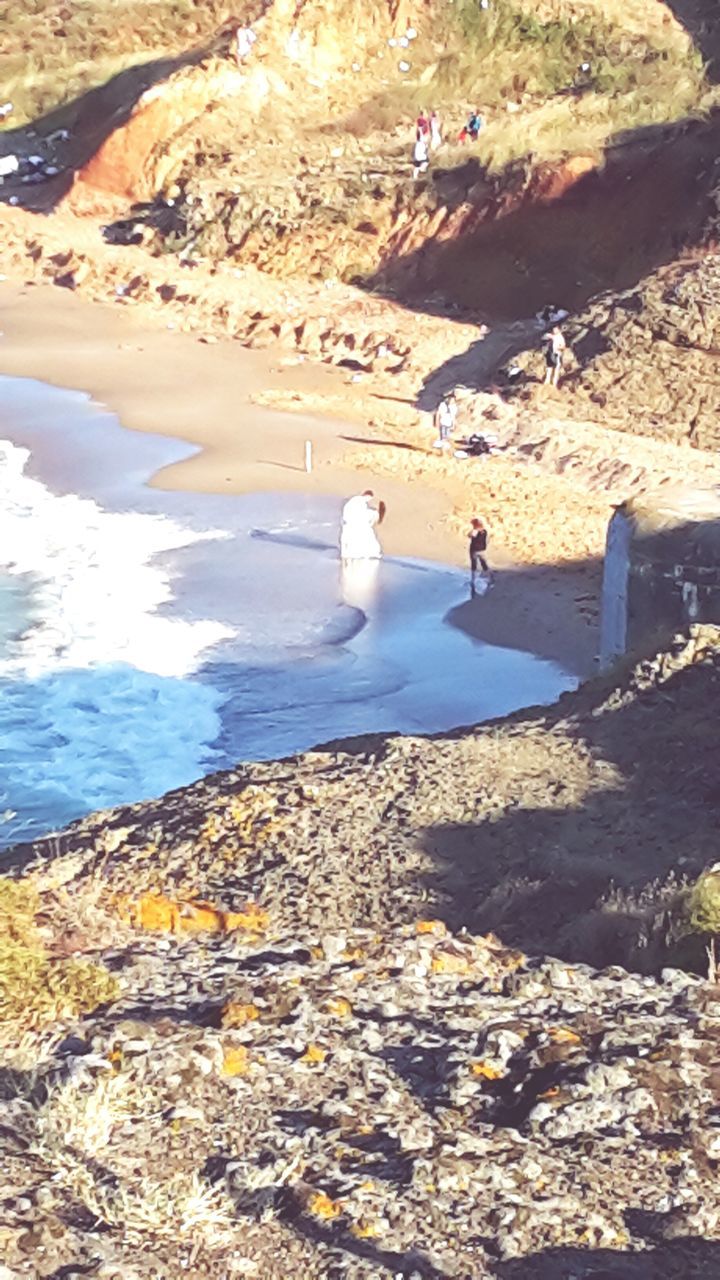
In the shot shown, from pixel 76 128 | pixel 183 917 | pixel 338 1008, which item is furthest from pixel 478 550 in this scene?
pixel 76 128

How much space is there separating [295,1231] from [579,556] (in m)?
17.4

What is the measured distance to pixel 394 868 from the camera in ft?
31.9

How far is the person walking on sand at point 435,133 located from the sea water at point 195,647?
51.7ft

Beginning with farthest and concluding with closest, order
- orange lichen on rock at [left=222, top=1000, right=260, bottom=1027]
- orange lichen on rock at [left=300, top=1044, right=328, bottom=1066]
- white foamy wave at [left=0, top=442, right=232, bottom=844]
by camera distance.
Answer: white foamy wave at [left=0, top=442, right=232, bottom=844] → orange lichen on rock at [left=222, top=1000, right=260, bottom=1027] → orange lichen on rock at [left=300, top=1044, right=328, bottom=1066]

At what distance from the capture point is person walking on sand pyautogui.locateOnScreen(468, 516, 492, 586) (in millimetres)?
20516

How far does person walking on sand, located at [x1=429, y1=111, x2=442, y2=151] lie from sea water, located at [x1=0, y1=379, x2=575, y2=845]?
15761 mm

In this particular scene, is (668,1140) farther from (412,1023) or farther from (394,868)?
(394,868)

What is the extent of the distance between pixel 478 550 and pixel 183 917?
1270cm

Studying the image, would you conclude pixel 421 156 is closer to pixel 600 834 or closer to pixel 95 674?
pixel 95 674

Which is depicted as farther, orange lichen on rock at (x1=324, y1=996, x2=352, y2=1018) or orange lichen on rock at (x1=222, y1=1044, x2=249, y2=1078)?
orange lichen on rock at (x1=324, y1=996, x2=352, y2=1018)

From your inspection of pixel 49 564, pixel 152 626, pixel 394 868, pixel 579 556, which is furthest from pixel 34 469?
pixel 394 868

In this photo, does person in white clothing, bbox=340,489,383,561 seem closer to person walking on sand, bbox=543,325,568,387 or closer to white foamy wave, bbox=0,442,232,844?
white foamy wave, bbox=0,442,232,844

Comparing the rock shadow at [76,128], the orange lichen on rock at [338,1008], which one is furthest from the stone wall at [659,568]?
the rock shadow at [76,128]

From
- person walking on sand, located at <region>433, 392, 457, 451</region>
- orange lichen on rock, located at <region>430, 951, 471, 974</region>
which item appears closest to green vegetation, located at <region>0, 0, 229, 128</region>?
person walking on sand, located at <region>433, 392, 457, 451</region>
